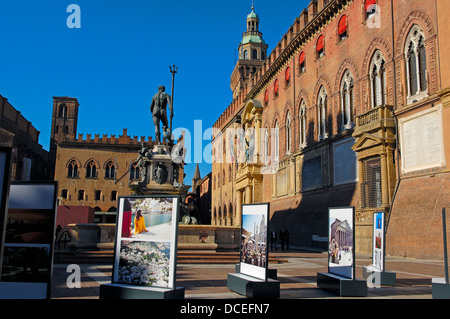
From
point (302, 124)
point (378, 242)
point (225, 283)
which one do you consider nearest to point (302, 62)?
point (302, 124)

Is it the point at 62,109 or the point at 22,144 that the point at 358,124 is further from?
the point at 62,109

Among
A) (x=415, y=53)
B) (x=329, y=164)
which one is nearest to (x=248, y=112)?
(x=329, y=164)

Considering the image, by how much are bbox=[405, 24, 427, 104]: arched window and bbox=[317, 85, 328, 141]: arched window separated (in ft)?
27.6

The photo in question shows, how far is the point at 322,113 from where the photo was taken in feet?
94.9

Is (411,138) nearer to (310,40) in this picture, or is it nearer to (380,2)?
(380,2)

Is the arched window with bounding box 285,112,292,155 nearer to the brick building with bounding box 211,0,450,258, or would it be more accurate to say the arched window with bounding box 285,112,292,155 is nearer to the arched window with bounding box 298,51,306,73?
the brick building with bounding box 211,0,450,258

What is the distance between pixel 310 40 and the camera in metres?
31.7

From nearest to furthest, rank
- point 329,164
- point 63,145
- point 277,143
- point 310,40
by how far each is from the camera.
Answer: point 329,164 → point 310,40 → point 277,143 → point 63,145

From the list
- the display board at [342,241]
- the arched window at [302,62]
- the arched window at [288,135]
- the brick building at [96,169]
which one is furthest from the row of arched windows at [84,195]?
the display board at [342,241]

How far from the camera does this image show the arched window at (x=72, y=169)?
62.0 metres

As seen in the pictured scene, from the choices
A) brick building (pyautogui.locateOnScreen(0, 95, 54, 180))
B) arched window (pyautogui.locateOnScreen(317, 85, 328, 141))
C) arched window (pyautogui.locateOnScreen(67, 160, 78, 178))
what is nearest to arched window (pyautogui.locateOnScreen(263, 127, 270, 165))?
arched window (pyautogui.locateOnScreen(317, 85, 328, 141))

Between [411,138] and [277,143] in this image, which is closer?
[411,138]
